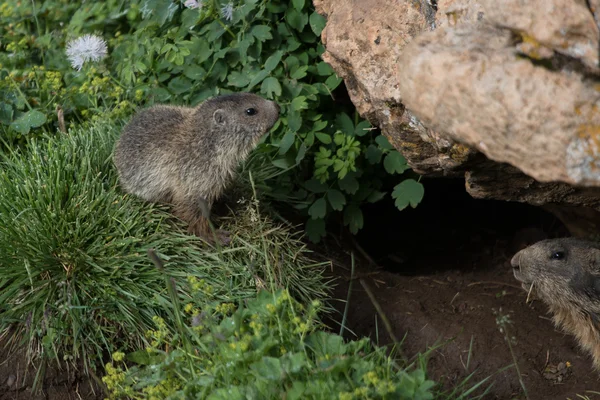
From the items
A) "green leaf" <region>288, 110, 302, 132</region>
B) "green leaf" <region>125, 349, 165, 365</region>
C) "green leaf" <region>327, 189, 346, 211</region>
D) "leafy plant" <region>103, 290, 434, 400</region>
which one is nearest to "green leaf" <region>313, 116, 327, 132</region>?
"green leaf" <region>288, 110, 302, 132</region>

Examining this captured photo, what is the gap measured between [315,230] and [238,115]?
1094 millimetres

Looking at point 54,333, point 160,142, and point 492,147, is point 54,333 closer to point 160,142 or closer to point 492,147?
point 160,142

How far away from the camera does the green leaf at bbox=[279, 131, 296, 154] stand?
5.39 meters

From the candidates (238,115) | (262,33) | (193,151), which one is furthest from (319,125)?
(193,151)

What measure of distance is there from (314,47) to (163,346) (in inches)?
98.3

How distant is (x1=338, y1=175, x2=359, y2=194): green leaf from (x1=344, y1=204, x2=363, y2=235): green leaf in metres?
0.22

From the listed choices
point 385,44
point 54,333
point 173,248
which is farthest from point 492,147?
point 54,333

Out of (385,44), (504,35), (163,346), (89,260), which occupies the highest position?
(504,35)

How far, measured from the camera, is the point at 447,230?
712 centimetres

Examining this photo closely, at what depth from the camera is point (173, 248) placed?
4.88 metres

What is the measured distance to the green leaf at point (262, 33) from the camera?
212 inches

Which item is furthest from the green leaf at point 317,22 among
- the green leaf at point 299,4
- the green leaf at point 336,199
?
the green leaf at point 336,199

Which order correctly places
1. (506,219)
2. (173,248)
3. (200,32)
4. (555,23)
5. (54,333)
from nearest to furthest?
(555,23), (54,333), (173,248), (200,32), (506,219)

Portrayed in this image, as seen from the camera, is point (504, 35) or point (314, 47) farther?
point (314, 47)
